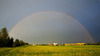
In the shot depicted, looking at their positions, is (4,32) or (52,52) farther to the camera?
(4,32)

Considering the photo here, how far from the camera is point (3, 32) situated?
69000 mm

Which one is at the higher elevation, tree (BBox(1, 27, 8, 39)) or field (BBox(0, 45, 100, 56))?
tree (BBox(1, 27, 8, 39))

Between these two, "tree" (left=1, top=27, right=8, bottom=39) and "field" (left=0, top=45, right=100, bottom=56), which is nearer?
"field" (left=0, top=45, right=100, bottom=56)

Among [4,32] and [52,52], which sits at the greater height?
[4,32]

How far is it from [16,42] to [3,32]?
2655 cm

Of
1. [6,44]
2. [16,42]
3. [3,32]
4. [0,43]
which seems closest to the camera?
[0,43]

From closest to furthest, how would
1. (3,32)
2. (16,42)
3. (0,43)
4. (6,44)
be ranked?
1. (0,43)
2. (6,44)
3. (3,32)
4. (16,42)

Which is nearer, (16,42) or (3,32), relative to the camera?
(3,32)

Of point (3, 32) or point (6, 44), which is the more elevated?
point (3, 32)

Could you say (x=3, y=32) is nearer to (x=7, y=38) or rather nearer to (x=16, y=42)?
(x=7, y=38)

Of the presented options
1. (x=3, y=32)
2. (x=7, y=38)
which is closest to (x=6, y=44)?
(x=7, y=38)

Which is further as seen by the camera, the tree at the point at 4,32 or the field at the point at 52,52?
the tree at the point at 4,32

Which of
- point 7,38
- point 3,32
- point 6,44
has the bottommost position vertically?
point 6,44

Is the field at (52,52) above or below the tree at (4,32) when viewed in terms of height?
below
